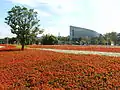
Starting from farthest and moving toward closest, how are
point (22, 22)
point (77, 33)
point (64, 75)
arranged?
point (77, 33), point (22, 22), point (64, 75)

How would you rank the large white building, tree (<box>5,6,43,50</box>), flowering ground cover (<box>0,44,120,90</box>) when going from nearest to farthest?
flowering ground cover (<box>0,44,120,90</box>)
tree (<box>5,6,43,50</box>)
the large white building

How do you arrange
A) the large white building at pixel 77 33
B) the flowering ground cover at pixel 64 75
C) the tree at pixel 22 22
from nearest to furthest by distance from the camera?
the flowering ground cover at pixel 64 75, the tree at pixel 22 22, the large white building at pixel 77 33

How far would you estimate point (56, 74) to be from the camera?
11.8m

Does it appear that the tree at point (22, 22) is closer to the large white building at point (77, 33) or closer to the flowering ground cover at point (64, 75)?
the flowering ground cover at point (64, 75)

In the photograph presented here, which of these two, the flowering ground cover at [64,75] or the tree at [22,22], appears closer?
the flowering ground cover at [64,75]

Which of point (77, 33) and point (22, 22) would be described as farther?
point (77, 33)

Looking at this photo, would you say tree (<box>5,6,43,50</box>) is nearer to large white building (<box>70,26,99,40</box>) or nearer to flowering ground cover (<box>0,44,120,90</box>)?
flowering ground cover (<box>0,44,120,90</box>)

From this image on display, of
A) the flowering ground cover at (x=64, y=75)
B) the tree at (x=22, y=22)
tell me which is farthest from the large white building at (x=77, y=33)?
the flowering ground cover at (x=64, y=75)

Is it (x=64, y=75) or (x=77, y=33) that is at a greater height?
(x=77, y=33)

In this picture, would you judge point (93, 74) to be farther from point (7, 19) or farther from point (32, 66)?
point (7, 19)

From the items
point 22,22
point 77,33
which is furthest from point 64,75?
point 77,33

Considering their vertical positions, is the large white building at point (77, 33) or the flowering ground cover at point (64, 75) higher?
the large white building at point (77, 33)

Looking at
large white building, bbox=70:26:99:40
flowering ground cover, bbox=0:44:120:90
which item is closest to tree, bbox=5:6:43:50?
flowering ground cover, bbox=0:44:120:90

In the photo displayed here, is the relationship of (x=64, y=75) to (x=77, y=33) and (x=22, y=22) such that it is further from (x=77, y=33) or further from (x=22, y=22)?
(x=77, y=33)
